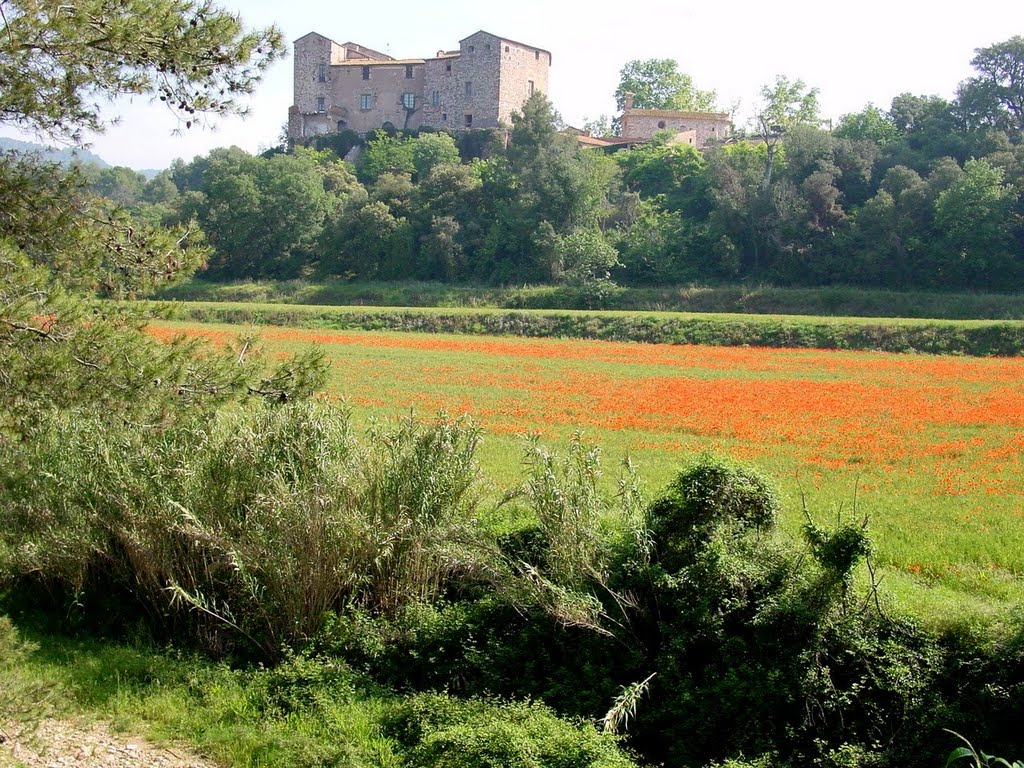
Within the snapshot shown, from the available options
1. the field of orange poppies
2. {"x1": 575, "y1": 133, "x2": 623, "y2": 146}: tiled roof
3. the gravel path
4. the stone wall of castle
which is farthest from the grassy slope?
the stone wall of castle

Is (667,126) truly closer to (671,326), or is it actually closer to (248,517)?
(671,326)

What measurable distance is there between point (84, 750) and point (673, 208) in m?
69.9

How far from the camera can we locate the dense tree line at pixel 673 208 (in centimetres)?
5688

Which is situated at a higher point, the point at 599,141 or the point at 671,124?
the point at 671,124

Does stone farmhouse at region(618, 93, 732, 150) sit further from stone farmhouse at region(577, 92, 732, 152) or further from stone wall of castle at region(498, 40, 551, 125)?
stone wall of castle at region(498, 40, 551, 125)

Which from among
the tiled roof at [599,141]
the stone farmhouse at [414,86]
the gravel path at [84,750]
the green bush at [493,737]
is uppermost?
the stone farmhouse at [414,86]

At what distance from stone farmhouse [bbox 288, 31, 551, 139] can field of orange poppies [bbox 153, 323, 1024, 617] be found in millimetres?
58251

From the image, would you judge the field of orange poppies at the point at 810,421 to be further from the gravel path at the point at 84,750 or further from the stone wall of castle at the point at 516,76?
the stone wall of castle at the point at 516,76

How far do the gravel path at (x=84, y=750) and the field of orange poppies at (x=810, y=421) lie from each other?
4.59 meters

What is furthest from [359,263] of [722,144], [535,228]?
[722,144]

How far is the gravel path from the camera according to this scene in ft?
26.3

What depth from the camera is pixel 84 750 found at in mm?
8414

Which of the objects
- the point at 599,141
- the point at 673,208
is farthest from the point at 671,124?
the point at 673,208

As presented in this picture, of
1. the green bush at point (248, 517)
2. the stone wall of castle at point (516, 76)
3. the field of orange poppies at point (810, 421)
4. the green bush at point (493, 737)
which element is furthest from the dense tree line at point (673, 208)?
the green bush at point (493, 737)
